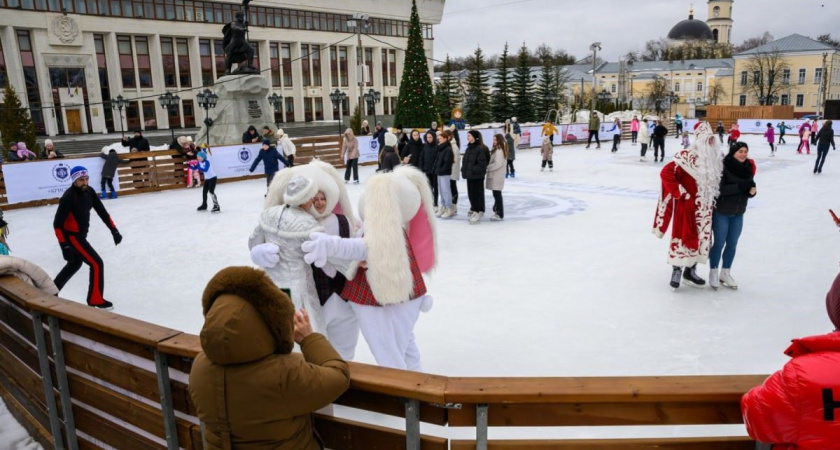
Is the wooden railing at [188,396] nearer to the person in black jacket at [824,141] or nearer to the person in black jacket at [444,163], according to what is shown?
the person in black jacket at [444,163]

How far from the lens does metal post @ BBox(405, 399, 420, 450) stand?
70.4 inches

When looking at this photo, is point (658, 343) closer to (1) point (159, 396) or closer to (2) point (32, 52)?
(1) point (159, 396)

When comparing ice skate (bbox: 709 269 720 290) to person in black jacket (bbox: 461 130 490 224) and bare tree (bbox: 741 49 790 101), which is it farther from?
bare tree (bbox: 741 49 790 101)

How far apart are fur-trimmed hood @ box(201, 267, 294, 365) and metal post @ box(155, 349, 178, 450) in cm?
69

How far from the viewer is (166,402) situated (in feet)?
7.61

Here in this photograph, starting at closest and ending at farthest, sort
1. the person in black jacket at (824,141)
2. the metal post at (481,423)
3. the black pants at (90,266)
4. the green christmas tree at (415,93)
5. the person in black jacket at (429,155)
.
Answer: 1. the metal post at (481,423)
2. the black pants at (90,266)
3. the person in black jacket at (429,155)
4. the person in black jacket at (824,141)
5. the green christmas tree at (415,93)

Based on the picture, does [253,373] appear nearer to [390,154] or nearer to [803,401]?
[803,401]

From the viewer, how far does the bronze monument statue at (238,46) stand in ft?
72.1

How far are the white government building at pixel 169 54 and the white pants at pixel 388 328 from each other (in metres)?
37.1

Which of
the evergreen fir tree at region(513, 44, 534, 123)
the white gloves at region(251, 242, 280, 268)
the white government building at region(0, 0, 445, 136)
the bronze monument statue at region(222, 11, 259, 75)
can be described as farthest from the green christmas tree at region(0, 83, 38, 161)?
the evergreen fir tree at region(513, 44, 534, 123)

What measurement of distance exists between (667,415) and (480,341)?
3.11 metres

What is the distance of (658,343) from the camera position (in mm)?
4648

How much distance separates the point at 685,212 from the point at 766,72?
2938 inches

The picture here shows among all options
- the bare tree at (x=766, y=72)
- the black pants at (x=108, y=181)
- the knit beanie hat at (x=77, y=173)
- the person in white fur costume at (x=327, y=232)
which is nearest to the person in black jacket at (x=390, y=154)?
the knit beanie hat at (x=77, y=173)
